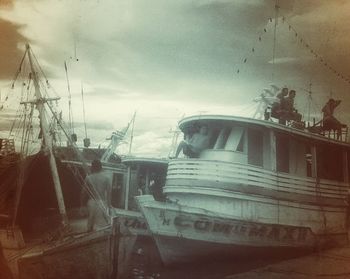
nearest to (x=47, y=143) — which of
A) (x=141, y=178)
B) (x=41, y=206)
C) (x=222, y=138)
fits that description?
(x=41, y=206)

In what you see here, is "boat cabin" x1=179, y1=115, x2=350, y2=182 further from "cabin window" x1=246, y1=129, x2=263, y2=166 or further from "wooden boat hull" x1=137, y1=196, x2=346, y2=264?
"wooden boat hull" x1=137, y1=196, x2=346, y2=264

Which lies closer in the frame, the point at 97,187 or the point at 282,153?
the point at 97,187

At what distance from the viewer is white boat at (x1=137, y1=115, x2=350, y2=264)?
594cm

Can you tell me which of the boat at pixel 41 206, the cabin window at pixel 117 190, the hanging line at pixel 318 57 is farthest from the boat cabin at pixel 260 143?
the cabin window at pixel 117 190

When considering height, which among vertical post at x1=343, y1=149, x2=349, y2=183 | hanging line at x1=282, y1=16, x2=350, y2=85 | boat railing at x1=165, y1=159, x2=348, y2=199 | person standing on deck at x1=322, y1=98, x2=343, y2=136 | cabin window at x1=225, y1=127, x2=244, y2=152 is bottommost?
boat railing at x1=165, y1=159, x2=348, y2=199

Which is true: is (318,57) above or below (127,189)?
above

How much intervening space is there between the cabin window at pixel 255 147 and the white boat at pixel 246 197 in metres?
0.02

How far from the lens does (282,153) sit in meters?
7.02

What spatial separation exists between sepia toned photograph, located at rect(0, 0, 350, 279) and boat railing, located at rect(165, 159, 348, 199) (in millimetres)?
19

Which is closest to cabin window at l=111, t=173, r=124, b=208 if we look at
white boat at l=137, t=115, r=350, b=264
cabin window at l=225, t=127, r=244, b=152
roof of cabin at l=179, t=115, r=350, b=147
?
white boat at l=137, t=115, r=350, b=264

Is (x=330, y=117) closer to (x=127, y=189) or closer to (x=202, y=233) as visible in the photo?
(x=202, y=233)

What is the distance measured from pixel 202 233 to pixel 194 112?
1843 mm

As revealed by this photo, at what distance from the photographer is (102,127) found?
6.30m

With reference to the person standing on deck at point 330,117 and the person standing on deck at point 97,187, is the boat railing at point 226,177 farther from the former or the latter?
the person standing on deck at point 97,187
